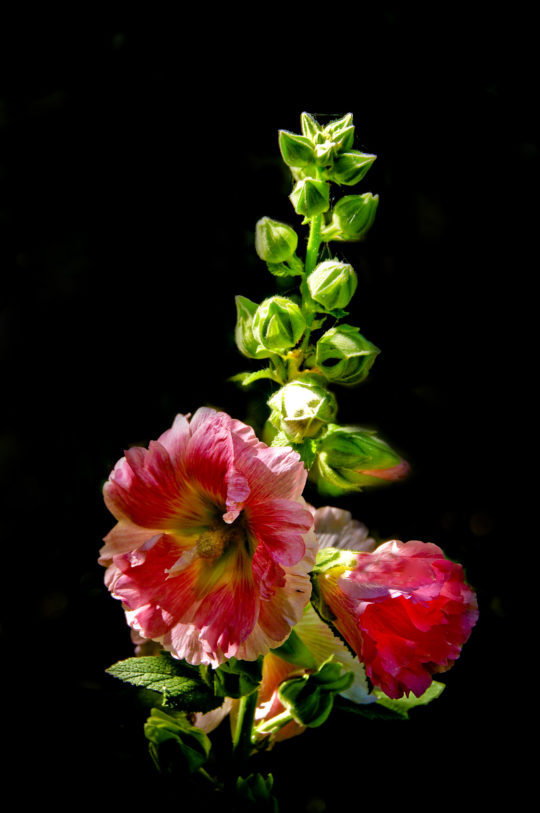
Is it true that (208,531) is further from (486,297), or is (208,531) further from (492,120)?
(492,120)

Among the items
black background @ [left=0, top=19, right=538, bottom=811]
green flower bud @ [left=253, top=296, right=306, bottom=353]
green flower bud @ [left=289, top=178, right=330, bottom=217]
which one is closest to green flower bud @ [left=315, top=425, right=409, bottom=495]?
green flower bud @ [left=253, top=296, right=306, bottom=353]

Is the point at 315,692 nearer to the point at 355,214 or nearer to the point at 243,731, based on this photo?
the point at 243,731

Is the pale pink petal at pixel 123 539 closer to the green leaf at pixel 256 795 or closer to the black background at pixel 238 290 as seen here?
the green leaf at pixel 256 795

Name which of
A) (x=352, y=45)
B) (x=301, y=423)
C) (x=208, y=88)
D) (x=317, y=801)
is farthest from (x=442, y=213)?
(x=317, y=801)

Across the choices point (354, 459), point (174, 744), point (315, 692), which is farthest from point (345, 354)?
point (174, 744)

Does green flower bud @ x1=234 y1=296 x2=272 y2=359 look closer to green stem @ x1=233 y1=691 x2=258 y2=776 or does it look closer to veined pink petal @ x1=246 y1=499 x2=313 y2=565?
veined pink petal @ x1=246 y1=499 x2=313 y2=565

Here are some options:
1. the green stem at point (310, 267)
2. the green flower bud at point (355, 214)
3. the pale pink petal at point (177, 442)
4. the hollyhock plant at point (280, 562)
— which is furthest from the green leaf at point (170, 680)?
the green flower bud at point (355, 214)
